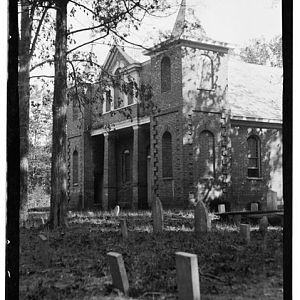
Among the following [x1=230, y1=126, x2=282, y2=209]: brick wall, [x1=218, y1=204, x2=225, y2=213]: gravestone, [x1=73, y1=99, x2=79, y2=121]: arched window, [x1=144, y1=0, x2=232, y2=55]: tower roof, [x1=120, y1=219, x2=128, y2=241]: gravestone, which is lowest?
[x1=120, y1=219, x2=128, y2=241]: gravestone

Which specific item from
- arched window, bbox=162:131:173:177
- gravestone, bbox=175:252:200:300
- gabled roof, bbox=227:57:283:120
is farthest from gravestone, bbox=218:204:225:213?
gravestone, bbox=175:252:200:300

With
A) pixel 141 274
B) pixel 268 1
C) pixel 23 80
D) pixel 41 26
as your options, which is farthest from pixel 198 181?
pixel 41 26

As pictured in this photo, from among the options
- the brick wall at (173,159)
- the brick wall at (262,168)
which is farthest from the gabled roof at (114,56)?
the brick wall at (262,168)

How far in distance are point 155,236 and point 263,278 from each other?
0.98m

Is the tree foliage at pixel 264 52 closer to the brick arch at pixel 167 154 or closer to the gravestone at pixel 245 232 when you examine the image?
the brick arch at pixel 167 154

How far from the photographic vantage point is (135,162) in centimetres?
435

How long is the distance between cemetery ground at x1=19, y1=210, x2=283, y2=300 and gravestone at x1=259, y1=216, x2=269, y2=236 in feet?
0.16

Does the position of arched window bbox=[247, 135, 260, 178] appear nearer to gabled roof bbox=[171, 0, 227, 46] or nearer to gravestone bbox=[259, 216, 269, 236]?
gravestone bbox=[259, 216, 269, 236]

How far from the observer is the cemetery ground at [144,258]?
339cm

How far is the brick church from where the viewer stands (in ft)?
13.0

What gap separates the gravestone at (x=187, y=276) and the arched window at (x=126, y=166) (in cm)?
129

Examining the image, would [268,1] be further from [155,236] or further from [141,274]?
[141,274]

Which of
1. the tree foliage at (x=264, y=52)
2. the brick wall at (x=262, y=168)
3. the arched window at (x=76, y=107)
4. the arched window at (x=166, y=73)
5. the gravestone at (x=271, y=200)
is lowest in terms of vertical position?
the gravestone at (x=271, y=200)

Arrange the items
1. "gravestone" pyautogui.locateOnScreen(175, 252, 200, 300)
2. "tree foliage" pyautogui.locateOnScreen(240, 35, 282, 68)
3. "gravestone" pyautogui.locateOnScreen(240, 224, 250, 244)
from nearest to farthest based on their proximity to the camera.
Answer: "gravestone" pyautogui.locateOnScreen(175, 252, 200, 300), "gravestone" pyautogui.locateOnScreen(240, 224, 250, 244), "tree foliage" pyautogui.locateOnScreen(240, 35, 282, 68)
